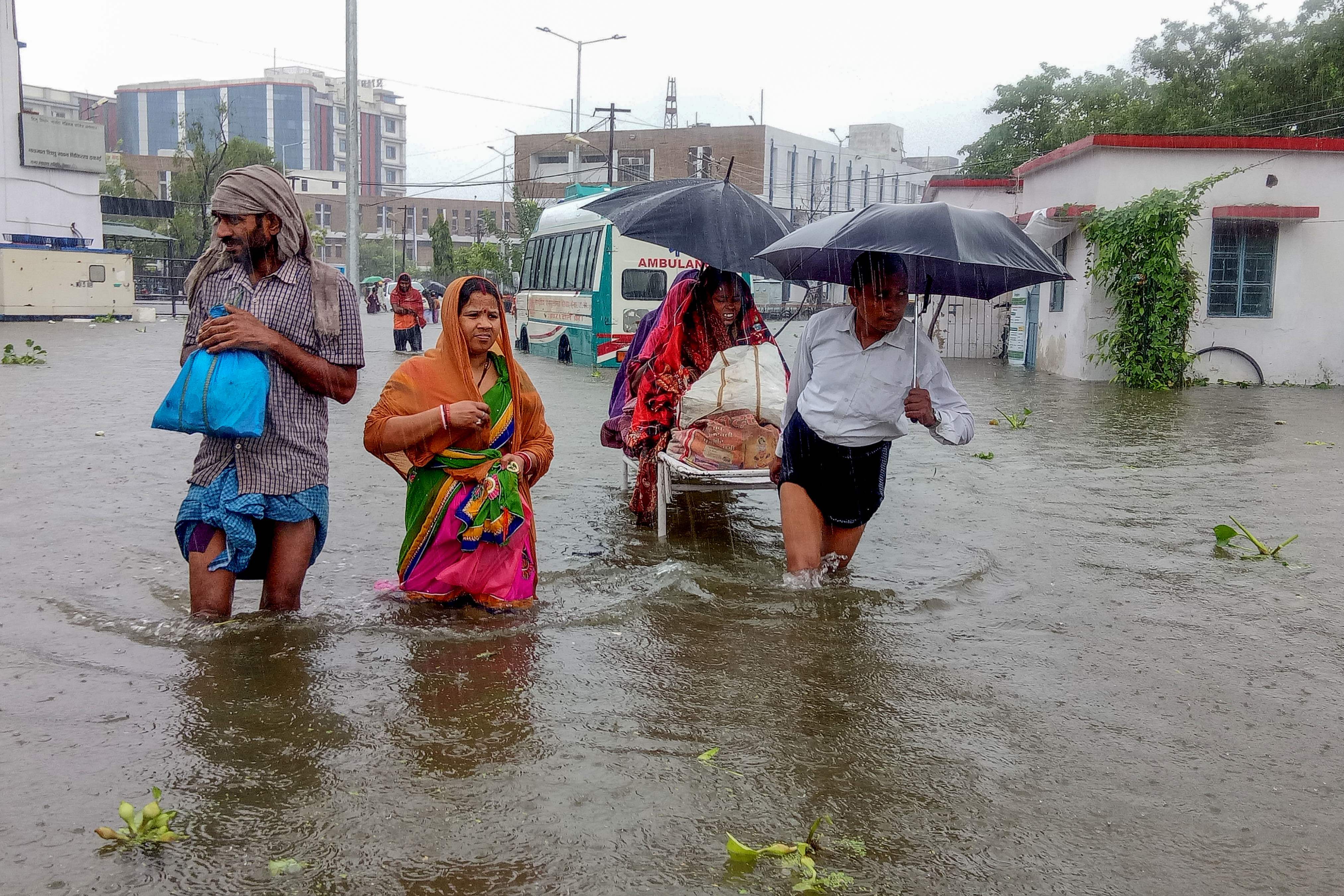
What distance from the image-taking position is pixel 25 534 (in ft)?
21.4

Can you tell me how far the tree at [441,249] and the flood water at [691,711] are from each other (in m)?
56.7

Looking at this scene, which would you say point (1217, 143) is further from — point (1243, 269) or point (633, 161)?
point (633, 161)

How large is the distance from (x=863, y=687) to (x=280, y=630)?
2.25 m

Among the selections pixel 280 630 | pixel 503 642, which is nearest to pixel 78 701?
pixel 280 630

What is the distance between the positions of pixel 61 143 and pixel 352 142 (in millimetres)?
16600

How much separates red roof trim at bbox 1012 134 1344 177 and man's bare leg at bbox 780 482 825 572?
15.3 meters

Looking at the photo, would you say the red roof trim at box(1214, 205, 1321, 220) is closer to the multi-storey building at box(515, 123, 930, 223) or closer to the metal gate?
the metal gate

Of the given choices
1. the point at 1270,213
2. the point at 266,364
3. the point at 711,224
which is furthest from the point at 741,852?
the point at 1270,213

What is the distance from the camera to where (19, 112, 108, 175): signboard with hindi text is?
34938 millimetres

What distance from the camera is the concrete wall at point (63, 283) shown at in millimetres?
31094

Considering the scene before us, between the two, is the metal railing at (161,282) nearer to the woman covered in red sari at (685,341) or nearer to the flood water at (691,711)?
the woman covered in red sari at (685,341)

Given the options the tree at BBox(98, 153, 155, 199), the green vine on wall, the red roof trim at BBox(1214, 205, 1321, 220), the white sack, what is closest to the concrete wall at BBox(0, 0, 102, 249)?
the tree at BBox(98, 153, 155, 199)

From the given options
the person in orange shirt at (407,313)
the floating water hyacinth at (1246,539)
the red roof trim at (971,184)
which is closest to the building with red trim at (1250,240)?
the red roof trim at (971,184)

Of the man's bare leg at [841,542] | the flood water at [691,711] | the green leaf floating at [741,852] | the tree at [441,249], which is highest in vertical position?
the tree at [441,249]
